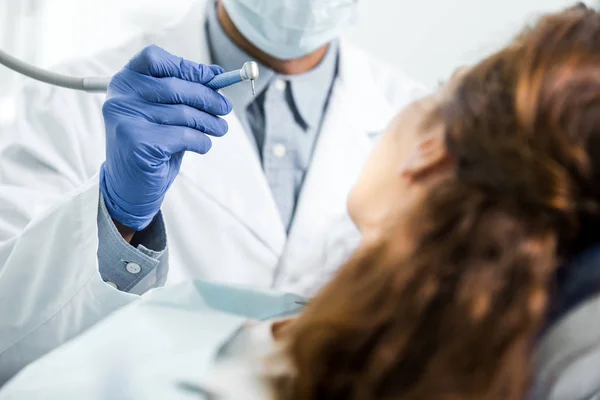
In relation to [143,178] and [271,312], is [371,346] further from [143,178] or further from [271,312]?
[143,178]

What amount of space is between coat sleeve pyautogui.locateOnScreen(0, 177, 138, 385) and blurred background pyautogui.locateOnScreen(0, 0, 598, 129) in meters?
0.87

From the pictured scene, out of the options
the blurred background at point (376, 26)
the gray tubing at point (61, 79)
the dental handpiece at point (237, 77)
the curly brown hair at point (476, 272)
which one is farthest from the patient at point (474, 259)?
the blurred background at point (376, 26)

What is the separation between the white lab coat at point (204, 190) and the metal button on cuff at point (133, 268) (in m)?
0.07

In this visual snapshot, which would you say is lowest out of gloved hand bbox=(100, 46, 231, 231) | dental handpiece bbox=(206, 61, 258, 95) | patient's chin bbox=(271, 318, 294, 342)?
patient's chin bbox=(271, 318, 294, 342)

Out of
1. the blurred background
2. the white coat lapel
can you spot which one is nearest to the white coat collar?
the white coat lapel

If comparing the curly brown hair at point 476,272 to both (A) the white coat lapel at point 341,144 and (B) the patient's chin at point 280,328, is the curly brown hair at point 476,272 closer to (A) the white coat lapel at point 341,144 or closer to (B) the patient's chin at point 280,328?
(B) the patient's chin at point 280,328

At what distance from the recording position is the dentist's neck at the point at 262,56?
1275 millimetres

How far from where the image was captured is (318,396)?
1.70 feet

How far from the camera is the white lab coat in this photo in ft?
3.41

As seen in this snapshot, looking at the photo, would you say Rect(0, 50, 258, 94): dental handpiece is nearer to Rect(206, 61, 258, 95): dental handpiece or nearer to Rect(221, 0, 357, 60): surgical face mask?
Rect(206, 61, 258, 95): dental handpiece

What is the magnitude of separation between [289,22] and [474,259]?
2.59 feet

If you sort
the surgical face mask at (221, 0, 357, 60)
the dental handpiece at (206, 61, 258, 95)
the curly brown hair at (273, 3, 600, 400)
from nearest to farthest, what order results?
the curly brown hair at (273, 3, 600, 400) < the dental handpiece at (206, 61, 258, 95) < the surgical face mask at (221, 0, 357, 60)

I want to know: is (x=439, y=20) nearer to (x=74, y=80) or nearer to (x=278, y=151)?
(x=278, y=151)

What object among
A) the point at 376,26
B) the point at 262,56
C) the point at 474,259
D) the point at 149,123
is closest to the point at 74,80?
the point at 149,123
